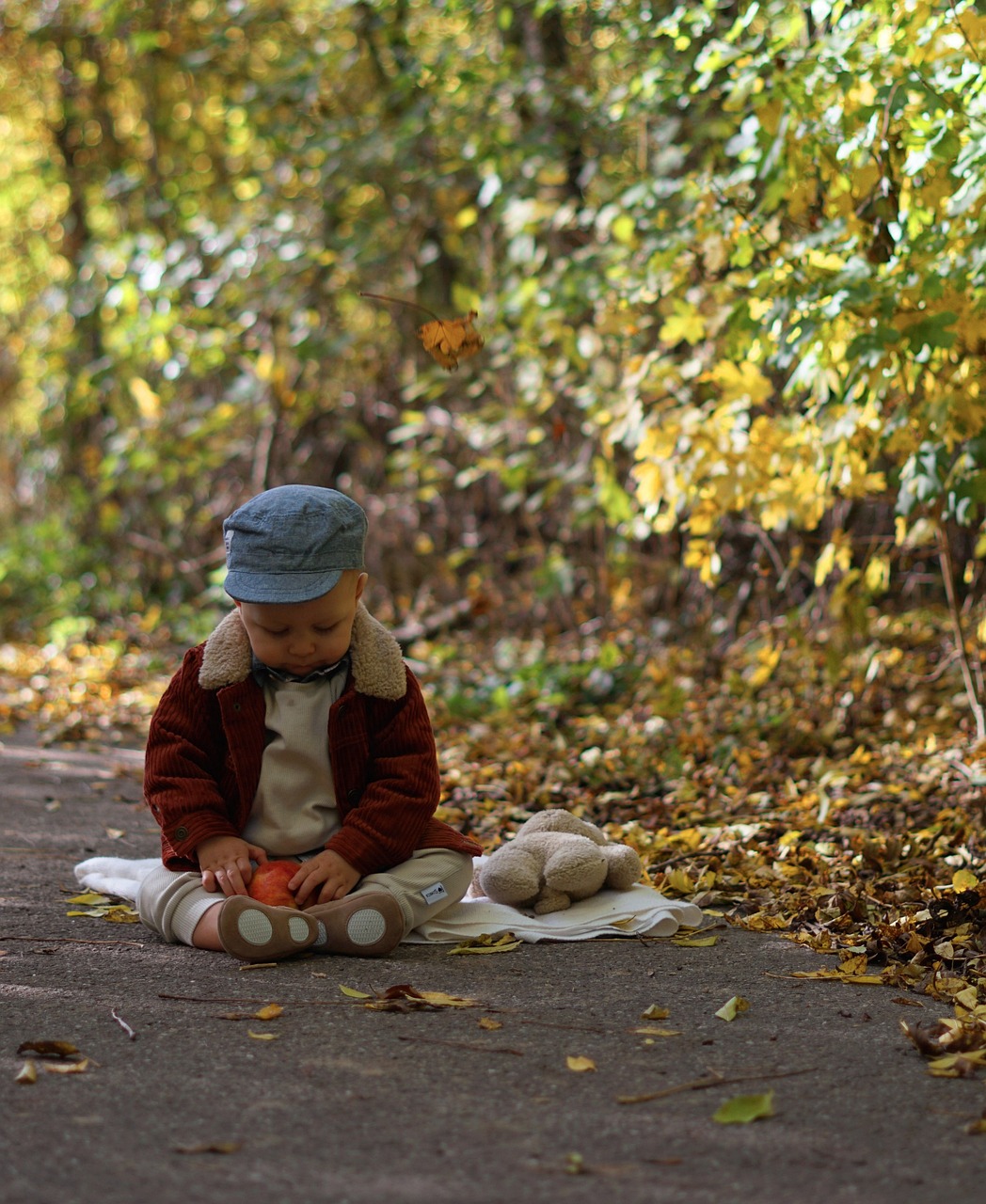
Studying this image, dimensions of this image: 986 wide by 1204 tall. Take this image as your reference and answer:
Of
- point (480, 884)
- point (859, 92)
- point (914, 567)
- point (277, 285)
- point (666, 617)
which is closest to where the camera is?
point (480, 884)

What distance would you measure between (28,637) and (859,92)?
23.2 feet

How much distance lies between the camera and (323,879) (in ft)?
9.24

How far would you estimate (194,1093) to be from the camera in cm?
200

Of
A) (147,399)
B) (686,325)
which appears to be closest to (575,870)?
(686,325)

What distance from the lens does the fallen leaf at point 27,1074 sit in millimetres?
2025

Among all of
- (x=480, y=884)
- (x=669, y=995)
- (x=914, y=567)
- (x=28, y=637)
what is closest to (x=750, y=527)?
(x=914, y=567)

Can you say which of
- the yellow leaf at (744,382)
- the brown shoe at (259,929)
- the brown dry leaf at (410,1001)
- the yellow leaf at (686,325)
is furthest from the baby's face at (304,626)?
the yellow leaf at (686,325)

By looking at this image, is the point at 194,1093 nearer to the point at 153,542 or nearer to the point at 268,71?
the point at 153,542

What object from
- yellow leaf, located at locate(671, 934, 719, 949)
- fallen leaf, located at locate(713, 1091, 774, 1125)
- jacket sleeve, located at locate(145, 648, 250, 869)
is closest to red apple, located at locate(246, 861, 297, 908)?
jacket sleeve, located at locate(145, 648, 250, 869)

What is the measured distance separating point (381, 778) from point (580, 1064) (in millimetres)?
965

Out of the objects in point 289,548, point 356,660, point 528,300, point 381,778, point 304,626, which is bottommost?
point 381,778

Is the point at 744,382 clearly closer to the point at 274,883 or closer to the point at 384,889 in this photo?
the point at 384,889

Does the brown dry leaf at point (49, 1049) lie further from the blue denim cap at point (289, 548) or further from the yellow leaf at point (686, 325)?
the yellow leaf at point (686, 325)

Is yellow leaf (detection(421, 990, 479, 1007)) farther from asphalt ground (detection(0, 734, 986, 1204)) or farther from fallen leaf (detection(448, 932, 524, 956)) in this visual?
fallen leaf (detection(448, 932, 524, 956))
